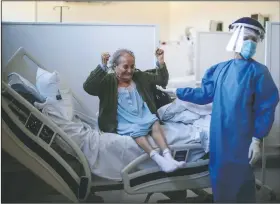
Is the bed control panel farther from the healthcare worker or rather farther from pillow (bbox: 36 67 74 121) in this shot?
pillow (bbox: 36 67 74 121)

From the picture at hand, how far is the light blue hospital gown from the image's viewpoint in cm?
144

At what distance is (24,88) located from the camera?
55.9 inches

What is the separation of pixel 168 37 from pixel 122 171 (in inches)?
24.8

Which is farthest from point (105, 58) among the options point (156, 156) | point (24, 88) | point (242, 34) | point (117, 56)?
point (242, 34)

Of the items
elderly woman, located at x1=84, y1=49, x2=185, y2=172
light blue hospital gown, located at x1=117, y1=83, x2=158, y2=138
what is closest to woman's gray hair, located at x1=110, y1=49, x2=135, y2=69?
elderly woman, located at x1=84, y1=49, x2=185, y2=172

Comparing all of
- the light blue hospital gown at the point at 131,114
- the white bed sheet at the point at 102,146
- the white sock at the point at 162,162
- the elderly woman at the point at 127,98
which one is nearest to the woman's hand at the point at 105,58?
the elderly woman at the point at 127,98

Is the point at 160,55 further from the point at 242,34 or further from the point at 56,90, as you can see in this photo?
the point at 56,90

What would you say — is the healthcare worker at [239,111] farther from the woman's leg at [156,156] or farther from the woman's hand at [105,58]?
the woman's hand at [105,58]

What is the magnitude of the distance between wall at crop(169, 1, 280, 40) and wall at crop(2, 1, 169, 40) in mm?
63

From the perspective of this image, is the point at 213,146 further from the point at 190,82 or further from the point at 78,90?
the point at 78,90

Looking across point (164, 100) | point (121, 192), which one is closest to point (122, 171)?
point (121, 192)

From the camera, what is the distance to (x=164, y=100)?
1.49 meters

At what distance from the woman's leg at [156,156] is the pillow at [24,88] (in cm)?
43

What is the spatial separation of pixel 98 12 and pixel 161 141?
622 millimetres
